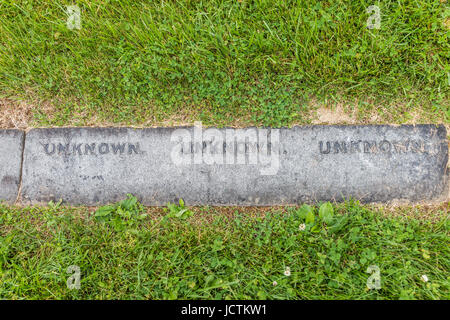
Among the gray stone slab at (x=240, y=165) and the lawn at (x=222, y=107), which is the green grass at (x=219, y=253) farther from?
the gray stone slab at (x=240, y=165)

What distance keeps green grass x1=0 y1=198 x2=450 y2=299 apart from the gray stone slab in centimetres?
13

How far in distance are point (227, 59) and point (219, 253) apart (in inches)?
60.8

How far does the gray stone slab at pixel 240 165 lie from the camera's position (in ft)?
7.66

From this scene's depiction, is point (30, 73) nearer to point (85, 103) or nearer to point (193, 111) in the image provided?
point (85, 103)

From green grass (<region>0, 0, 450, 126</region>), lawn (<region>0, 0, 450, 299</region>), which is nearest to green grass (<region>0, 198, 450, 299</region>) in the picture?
lawn (<region>0, 0, 450, 299</region>)

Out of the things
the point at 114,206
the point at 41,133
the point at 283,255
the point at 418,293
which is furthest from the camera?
the point at 41,133

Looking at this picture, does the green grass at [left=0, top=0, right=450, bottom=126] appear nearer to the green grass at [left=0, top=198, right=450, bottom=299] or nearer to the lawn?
the lawn

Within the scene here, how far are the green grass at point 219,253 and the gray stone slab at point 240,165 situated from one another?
0.13m

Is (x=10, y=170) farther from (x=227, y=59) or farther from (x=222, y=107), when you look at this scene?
(x=227, y=59)

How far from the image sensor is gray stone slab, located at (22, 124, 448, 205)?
233 centimetres

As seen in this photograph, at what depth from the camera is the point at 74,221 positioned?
2383 mm

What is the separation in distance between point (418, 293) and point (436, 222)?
1.92 ft

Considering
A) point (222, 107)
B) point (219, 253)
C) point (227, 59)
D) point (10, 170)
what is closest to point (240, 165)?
point (222, 107)

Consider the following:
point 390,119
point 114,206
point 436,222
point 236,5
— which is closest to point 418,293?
point 436,222
